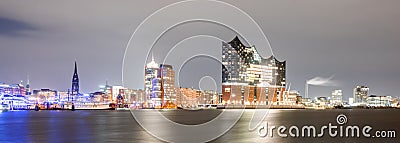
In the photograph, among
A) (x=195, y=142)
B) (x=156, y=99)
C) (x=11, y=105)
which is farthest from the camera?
(x=11, y=105)

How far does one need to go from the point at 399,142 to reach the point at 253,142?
7.78 m

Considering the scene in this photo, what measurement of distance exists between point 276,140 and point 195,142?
4.83 meters

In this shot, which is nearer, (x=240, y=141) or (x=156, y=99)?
(x=240, y=141)

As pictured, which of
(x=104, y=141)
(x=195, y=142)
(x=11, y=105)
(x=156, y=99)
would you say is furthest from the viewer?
(x=11, y=105)

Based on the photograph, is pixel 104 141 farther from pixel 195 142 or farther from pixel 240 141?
pixel 240 141

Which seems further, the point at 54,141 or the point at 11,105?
the point at 11,105

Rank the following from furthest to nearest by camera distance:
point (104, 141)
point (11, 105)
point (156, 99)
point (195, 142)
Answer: point (11, 105), point (156, 99), point (104, 141), point (195, 142)

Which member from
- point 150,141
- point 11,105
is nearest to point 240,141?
point 150,141

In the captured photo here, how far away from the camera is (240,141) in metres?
28.0

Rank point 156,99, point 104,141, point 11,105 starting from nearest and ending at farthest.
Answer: point 104,141
point 156,99
point 11,105

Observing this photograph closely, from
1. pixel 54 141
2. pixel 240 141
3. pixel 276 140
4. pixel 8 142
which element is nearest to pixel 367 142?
pixel 276 140

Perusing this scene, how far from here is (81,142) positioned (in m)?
27.4

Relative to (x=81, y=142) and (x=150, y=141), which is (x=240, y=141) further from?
(x=81, y=142)

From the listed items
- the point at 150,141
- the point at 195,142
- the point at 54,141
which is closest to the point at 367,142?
the point at 195,142
